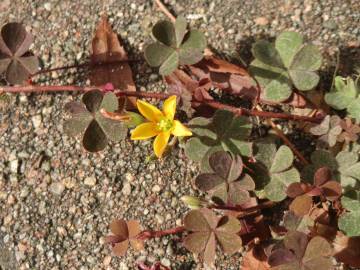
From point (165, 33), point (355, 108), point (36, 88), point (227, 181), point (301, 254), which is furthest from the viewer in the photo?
point (36, 88)

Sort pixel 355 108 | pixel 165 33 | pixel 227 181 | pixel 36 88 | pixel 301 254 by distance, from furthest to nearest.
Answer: pixel 36 88 → pixel 165 33 → pixel 355 108 → pixel 227 181 → pixel 301 254

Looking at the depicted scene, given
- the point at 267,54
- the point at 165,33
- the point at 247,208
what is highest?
the point at 165,33

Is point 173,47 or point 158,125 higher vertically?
point 173,47

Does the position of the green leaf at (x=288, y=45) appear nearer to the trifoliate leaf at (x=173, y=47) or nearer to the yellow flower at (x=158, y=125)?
the trifoliate leaf at (x=173, y=47)

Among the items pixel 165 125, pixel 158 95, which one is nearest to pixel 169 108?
pixel 165 125

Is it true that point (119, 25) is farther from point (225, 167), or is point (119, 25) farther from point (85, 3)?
point (225, 167)

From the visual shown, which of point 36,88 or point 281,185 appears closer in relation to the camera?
point 281,185

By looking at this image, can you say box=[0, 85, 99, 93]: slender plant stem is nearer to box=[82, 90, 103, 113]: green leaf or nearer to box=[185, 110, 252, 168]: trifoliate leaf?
box=[82, 90, 103, 113]: green leaf

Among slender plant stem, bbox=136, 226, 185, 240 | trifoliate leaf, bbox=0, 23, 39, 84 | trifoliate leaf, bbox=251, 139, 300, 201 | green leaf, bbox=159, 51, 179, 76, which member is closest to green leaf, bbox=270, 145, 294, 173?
trifoliate leaf, bbox=251, 139, 300, 201

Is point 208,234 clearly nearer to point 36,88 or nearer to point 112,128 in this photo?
point 112,128
